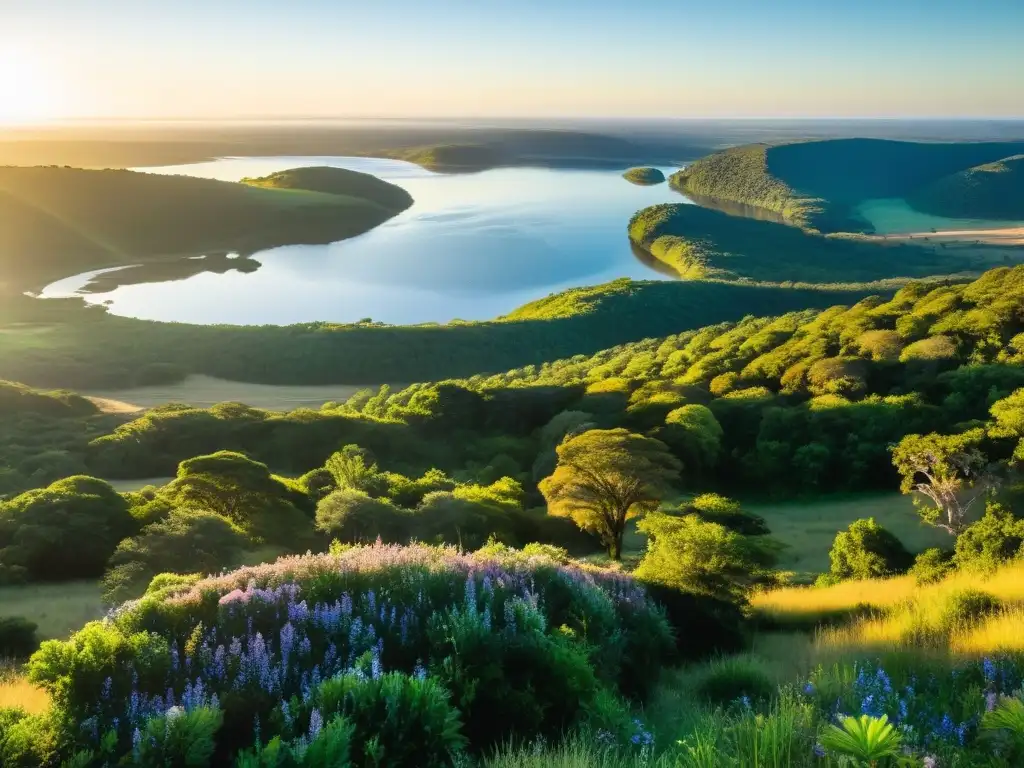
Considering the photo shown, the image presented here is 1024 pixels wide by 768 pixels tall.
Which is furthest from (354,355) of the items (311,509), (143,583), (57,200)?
(57,200)

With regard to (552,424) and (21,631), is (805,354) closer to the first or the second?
(552,424)

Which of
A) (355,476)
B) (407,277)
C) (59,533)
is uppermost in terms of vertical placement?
(59,533)

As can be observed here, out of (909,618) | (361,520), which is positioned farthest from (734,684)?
(361,520)

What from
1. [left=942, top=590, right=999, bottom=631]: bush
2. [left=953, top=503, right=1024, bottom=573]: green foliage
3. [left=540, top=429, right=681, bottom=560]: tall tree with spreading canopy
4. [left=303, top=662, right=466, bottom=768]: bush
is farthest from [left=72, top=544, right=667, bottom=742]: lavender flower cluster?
[left=540, top=429, right=681, bottom=560]: tall tree with spreading canopy

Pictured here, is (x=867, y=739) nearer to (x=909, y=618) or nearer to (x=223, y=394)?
(x=909, y=618)

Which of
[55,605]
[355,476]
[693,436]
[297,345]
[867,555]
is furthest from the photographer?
[297,345]

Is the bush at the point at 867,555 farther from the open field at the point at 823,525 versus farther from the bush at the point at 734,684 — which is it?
the bush at the point at 734,684

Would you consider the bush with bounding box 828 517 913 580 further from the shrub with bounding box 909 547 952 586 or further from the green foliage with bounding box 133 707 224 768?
the green foliage with bounding box 133 707 224 768
